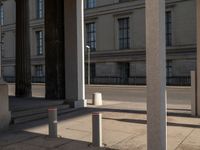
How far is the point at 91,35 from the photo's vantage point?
5731 cm

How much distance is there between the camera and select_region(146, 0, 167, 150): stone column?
726cm

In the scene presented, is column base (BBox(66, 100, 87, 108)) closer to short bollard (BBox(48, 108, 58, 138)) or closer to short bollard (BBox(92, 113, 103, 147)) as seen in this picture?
short bollard (BBox(48, 108, 58, 138))

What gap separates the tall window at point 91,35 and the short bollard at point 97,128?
1883 inches

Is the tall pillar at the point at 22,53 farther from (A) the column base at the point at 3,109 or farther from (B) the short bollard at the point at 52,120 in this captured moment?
(B) the short bollard at the point at 52,120

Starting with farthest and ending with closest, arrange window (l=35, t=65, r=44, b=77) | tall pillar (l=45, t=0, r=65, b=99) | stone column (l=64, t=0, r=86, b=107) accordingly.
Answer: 1. window (l=35, t=65, r=44, b=77)
2. tall pillar (l=45, t=0, r=65, b=99)
3. stone column (l=64, t=0, r=86, b=107)

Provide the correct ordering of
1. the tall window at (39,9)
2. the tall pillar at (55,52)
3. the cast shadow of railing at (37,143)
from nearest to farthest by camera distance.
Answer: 1. the cast shadow of railing at (37,143)
2. the tall pillar at (55,52)
3. the tall window at (39,9)

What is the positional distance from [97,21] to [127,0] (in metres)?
6.82

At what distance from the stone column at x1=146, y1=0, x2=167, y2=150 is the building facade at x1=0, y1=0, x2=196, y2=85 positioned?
36.3m

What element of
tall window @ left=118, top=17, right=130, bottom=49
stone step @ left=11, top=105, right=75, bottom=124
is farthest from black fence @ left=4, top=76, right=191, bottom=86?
stone step @ left=11, top=105, right=75, bottom=124

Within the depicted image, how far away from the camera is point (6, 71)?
2675 inches

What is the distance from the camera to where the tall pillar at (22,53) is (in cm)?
2145

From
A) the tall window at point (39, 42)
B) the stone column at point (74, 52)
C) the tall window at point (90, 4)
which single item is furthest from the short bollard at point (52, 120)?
the tall window at point (39, 42)

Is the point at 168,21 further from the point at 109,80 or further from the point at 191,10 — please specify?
the point at 109,80

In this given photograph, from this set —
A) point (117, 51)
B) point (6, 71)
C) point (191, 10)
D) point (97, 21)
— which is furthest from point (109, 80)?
point (6, 71)
